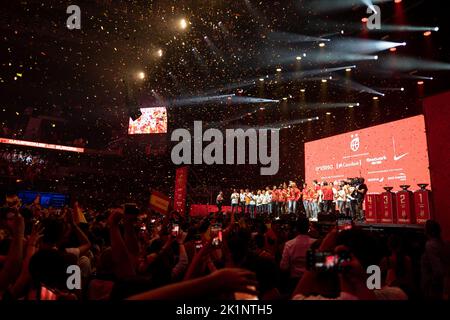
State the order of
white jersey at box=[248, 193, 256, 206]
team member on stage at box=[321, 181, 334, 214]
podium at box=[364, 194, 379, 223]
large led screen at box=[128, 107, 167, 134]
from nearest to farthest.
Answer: podium at box=[364, 194, 379, 223]
team member on stage at box=[321, 181, 334, 214]
white jersey at box=[248, 193, 256, 206]
large led screen at box=[128, 107, 167, 134]

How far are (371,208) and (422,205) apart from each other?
2643mm

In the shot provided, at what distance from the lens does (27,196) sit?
21344 mm

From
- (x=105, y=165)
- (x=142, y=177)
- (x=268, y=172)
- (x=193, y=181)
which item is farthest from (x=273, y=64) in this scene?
(x=105, y=165)

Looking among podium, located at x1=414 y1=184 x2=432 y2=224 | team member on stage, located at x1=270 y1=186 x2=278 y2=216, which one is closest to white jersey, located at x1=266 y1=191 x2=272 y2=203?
team member on stage, located at x1=270 y1=186 x2=278 y2=216

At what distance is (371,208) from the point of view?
12.0m

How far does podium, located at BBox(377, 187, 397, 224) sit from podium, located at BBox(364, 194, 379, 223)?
0.57 ft

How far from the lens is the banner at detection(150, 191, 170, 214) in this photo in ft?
12.4

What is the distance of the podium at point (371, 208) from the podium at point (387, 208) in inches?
6.9

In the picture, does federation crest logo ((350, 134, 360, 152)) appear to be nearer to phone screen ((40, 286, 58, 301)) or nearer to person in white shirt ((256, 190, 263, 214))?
person in white shirt ((256, 190, 263, 214))

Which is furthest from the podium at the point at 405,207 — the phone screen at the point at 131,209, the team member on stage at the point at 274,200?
the phone screen at the point at 131,209

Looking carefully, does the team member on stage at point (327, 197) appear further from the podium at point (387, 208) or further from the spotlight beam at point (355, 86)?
the spotlight beam at point (355, 86)

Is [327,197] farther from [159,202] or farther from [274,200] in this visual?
[159,202]

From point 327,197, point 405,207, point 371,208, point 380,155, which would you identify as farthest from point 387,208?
point 380,155
